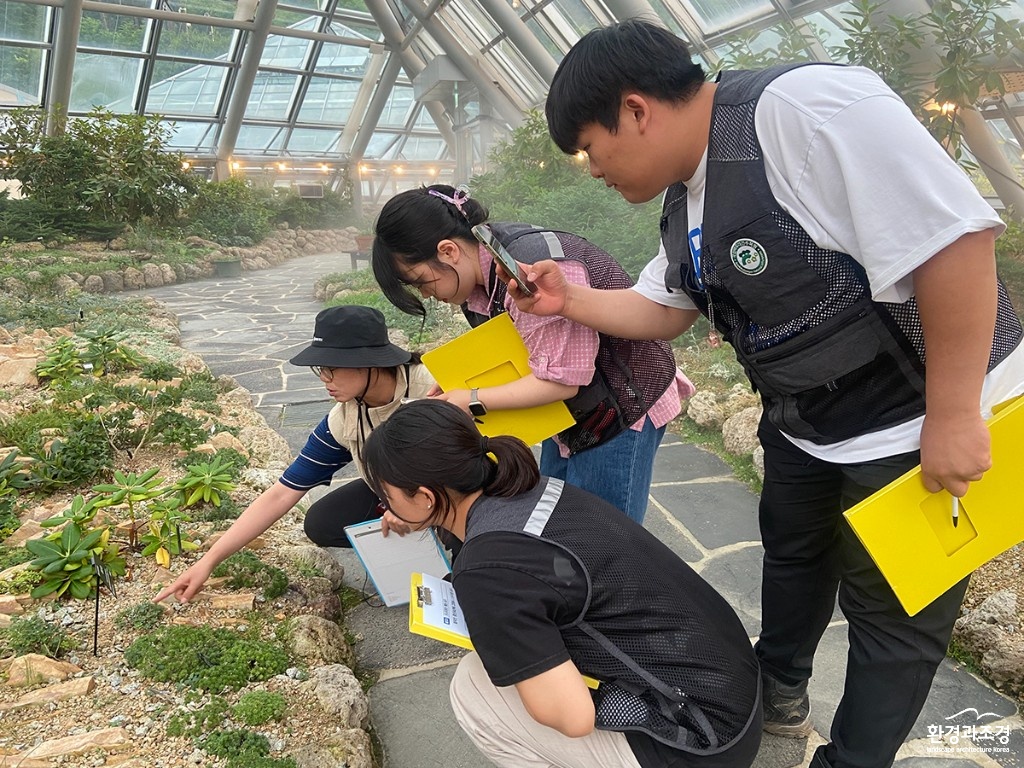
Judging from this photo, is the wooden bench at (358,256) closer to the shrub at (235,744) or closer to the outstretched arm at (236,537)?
the outstretched arm at (236,537)

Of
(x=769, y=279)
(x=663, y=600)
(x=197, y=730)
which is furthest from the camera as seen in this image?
(x=197, y=730)

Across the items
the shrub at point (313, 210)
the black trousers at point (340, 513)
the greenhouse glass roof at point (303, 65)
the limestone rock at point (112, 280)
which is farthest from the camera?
the shrub at point (313, 210)

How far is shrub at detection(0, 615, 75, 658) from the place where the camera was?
189cm

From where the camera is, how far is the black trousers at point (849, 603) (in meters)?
1.31

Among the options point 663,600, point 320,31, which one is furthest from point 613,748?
point 320,31

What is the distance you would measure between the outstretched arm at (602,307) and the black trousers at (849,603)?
1.18 feet

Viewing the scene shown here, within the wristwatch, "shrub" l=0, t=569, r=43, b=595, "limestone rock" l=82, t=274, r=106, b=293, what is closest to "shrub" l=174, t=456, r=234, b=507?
"shrub" l=0, t=569, r=43, b=595

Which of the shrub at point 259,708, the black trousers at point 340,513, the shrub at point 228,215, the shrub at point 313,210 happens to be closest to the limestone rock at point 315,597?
the black trousers at point 340,513

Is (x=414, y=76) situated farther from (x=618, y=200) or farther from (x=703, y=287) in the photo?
(x=703, y=287)

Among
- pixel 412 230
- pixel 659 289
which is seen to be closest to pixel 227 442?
pixel 412 230

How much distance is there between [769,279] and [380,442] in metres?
0.79

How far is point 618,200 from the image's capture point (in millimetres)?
8117

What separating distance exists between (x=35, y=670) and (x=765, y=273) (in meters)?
2.05

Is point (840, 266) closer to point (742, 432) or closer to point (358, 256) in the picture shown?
point (742, 432)
